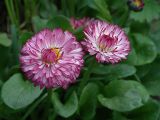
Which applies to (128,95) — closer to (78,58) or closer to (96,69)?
(96,69)

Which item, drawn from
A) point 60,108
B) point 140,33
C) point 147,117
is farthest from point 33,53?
point 140,33

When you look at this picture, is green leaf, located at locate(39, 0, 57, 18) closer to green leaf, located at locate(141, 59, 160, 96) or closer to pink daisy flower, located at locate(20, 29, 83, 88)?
green leaf, located at locate(141, 59, 160, 96)

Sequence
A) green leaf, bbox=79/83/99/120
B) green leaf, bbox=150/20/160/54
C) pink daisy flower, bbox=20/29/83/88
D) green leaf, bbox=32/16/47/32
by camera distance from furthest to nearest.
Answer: green leaf, bbox=150/20/160/54, green leaf, bbox=32/16/47/32, green leaf, bbox=79/83/99/120, pink daisy flower, bbox=20/29/83/88

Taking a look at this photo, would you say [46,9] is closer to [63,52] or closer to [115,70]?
[115,70]

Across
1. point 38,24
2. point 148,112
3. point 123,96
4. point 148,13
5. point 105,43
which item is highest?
point 38,24

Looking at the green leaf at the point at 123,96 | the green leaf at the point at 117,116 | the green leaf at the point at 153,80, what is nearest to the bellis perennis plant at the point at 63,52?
the green leaf at the point at 123,96

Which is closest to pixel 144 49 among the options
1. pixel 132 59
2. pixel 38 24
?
pixel 132 59

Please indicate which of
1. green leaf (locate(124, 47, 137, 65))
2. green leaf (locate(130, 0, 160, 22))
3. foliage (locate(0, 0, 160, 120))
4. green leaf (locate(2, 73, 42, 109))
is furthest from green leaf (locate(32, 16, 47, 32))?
green leaf (locate(130, 0, 160, 22))
